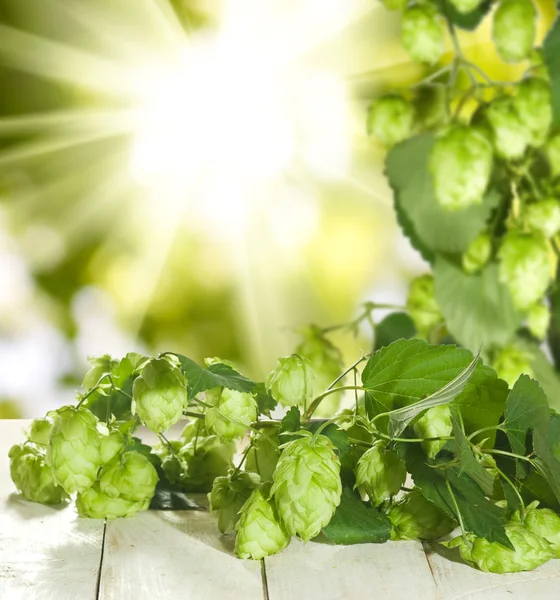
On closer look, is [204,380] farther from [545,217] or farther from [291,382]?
[545,217]

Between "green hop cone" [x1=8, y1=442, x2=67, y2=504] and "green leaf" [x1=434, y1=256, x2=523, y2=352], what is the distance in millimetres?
382

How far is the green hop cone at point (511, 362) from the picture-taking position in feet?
2.58

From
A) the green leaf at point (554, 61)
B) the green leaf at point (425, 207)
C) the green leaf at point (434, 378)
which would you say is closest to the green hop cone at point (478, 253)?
the green leaf at point (425, 207)

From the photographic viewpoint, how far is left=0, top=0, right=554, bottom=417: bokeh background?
1.13m

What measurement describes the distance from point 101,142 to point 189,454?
0.68 meters

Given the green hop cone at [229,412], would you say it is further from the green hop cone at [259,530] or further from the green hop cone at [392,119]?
the green hop cone at [392,119]

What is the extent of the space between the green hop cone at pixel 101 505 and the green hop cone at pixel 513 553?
179 millimetres

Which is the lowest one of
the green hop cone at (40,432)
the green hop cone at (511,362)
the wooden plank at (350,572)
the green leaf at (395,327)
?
the green hop cone at (511,362)

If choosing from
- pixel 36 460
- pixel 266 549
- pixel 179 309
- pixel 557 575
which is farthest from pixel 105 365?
pixel 179 309

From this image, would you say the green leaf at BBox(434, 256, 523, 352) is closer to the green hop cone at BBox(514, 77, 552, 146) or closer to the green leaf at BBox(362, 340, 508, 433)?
the green hop cone at BBox(514, 77, 552, 146)

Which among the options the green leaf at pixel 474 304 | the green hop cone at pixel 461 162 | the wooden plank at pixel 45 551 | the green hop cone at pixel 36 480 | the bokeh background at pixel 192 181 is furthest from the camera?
the bokeh background at pixel 192 181

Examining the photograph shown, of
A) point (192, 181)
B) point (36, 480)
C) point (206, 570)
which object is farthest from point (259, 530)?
point (192, 181)

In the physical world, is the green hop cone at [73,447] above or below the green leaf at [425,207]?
below

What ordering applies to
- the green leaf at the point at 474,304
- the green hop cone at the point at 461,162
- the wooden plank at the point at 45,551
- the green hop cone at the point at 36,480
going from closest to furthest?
the wooden plank at the point at 45,551 → the green hop cone at the point at 36,480 → the green hop cone at the point at 461,162 → the green leaf at the point at 474,304
